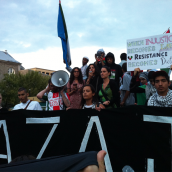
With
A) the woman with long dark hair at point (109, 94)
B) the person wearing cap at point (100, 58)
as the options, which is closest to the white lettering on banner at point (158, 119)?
the woman with long dark hair at point (109, 94)

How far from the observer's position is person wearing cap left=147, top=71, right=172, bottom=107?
3.31 m

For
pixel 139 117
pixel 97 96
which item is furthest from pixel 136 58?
pixel 139 117

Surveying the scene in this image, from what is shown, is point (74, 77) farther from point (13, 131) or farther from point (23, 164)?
point (23, 164)

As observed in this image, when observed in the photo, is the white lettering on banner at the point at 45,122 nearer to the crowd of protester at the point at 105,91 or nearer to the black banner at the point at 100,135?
the black banner at the point at 100,135

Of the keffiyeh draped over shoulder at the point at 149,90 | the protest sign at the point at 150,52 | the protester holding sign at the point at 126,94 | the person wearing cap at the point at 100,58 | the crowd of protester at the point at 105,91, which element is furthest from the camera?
the person wearing cap at the point at 100,58

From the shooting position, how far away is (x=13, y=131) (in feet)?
13.3

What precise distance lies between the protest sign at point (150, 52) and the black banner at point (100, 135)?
1725mm

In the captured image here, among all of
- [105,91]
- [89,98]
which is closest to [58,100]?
[89,98]

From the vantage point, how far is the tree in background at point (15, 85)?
3769 centimetres

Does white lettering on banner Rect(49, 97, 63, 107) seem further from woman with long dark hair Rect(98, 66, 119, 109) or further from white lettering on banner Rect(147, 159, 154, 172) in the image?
white lettering on banner Rect(147, 159, 154, 172)

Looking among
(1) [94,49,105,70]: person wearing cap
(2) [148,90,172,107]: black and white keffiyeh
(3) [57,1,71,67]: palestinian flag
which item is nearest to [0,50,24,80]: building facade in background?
(3) [57,1,71,67]: palestinian flag

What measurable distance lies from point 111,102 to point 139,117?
84cm

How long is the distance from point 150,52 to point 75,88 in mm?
1781

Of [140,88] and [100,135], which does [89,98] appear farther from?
[140,88]
